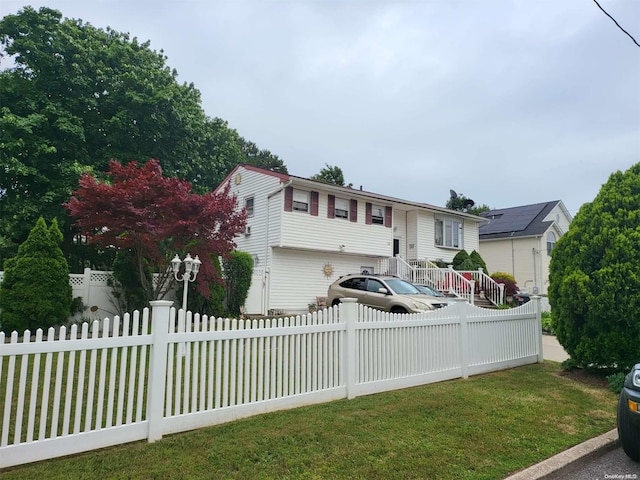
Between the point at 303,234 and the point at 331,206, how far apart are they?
1.91 meters

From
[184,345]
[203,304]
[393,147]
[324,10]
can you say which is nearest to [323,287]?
[203,304]

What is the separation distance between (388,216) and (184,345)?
1594 cm

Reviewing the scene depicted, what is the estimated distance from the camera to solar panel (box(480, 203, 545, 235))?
2686 cm

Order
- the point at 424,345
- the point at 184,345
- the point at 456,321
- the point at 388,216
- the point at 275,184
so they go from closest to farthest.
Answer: the point at 184,345
the point at 424,345
the point at 456,321
the point at 275,184
the point at 388,216

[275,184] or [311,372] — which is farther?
[275,184]

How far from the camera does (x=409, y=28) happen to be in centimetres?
783

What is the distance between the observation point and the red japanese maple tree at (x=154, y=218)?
9719 millimetres

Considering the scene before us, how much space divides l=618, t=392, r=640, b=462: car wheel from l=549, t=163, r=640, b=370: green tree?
2.85 m

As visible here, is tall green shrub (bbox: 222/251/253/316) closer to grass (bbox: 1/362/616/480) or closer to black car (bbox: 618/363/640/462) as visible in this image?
grass (bbox: 1/362/616/480)

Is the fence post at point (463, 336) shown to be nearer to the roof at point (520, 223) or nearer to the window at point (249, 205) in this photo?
the window at point (249, 205)

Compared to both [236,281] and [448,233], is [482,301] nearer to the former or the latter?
[448,233]

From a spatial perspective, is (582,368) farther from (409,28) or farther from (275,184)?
(275,184)

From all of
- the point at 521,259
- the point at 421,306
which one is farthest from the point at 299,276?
the point at 521,259

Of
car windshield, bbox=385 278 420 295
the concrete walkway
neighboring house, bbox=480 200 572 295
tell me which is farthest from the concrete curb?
neighboring house, bbox=480 200 572 295
